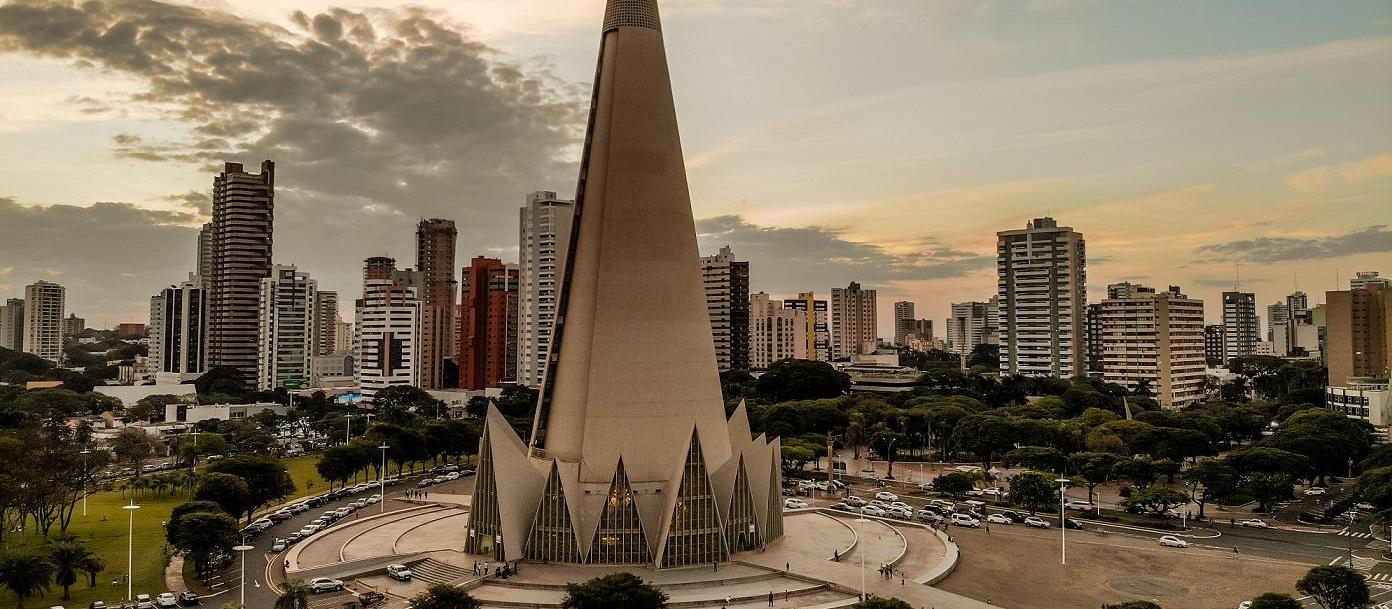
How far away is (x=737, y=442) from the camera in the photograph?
4034 centimetres

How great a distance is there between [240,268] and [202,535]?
110 m

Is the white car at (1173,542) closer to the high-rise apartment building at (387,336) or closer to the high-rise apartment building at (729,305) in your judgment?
the high-rise apartment building at (729,305)

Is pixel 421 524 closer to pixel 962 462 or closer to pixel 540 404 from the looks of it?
pixel 540 404

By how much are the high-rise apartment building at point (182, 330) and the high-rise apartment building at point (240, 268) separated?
19.8 feet

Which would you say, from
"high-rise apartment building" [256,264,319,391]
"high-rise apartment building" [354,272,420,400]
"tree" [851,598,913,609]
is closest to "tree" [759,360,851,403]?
"high-rise apartment building" [354,272,420,400]

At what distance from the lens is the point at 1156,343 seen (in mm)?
110125

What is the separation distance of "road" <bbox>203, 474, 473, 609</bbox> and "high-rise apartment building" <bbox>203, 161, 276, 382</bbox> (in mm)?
87343

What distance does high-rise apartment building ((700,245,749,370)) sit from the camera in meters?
138

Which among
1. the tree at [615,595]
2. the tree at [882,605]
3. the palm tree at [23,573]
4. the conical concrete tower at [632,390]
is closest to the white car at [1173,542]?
the conical concrete tower at [632,390]

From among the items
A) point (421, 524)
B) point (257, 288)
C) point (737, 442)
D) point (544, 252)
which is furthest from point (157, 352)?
point (737, 442)

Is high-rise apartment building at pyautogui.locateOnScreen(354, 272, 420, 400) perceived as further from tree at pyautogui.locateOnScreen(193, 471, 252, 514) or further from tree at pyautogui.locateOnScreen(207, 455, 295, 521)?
tree at pyautogui.locateOnScreen(193, 471, 252, 514)

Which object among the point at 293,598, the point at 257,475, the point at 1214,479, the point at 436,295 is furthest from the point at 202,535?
the point at 436,295

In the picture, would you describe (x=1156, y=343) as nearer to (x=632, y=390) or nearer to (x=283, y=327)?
(x=632, y=390)

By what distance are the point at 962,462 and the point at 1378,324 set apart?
58.5 meters
